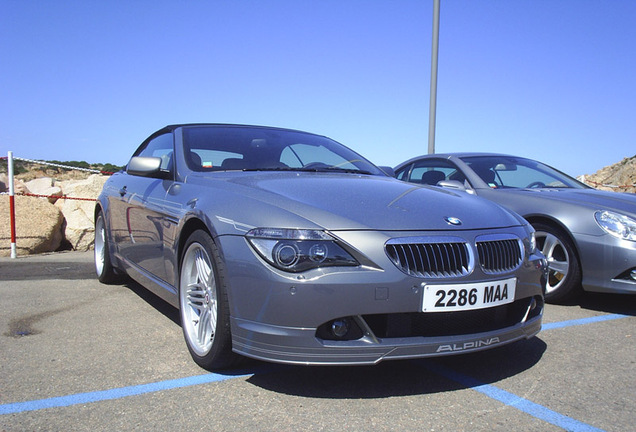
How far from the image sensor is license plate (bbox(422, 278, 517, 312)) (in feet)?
8.07

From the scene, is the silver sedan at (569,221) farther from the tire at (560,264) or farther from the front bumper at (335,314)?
the front bumper at (335,314)

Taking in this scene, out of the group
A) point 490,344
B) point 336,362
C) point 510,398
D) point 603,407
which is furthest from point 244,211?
point 603,407

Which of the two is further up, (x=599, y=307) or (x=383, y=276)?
(x=383, y=276)

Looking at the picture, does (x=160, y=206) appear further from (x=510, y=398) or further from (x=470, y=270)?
(x=510, y=398)

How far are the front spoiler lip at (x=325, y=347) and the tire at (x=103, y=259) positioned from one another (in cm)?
302

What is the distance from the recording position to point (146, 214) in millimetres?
3852

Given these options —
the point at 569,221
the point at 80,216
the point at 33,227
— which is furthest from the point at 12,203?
the point at 569,221

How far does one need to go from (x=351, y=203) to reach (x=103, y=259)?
10.9 feet

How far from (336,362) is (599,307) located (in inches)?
125

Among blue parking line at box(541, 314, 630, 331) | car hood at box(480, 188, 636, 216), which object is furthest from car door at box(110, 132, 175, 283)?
car hood at box(480, 188, 636, 216)

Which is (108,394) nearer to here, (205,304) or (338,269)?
(205,304)

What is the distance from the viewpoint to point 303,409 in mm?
2412

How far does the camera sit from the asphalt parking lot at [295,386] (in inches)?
90.2

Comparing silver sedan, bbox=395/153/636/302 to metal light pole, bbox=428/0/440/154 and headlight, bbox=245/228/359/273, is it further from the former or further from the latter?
metal light pole, bbox=428/0/440/154
